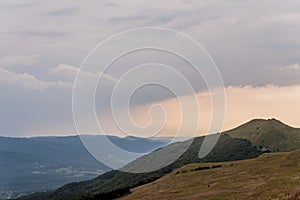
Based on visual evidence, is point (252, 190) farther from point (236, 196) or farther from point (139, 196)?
point (139, 196)

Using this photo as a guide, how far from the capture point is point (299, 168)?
289 feet

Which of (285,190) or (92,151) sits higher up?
(92,151)

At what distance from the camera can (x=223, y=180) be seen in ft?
304

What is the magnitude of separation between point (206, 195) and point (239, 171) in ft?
82.3

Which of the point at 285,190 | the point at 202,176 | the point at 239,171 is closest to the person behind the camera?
the point at 285,190

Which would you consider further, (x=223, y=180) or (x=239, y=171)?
(x=239, y=171)

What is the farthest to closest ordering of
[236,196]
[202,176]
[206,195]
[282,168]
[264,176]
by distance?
Answer: [202,176] < [282,168] < [264,176] < [206,195] < [236,196]

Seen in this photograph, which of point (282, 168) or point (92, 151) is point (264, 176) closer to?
point (282, 168)

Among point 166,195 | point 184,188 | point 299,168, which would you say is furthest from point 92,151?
point 299,168

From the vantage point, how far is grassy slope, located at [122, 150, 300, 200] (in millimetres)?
70550

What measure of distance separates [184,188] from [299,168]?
21743 millimetres

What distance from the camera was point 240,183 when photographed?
83.9 meters

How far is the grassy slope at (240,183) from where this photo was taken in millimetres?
70550

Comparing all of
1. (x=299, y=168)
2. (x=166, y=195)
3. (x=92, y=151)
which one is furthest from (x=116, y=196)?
(x=299, y=168)
